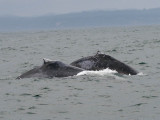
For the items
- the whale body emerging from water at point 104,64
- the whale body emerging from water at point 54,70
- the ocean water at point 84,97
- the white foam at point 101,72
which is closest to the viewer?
the ocean water at point 84,97

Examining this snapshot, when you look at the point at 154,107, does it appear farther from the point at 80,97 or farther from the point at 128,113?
the point at 80,97

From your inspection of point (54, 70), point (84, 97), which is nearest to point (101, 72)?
Result: point (54, 70)

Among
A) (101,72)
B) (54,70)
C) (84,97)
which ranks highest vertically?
(54,70)

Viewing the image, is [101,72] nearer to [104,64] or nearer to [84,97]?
[104,64]

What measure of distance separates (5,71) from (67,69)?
6.52m

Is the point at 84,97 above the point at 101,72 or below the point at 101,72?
below

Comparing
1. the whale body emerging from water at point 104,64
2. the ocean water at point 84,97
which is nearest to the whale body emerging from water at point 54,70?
the ocean water at point 84,97

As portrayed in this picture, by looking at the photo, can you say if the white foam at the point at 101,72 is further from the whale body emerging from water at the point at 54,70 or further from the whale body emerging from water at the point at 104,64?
the whale body emerging from water at the point at 54,70

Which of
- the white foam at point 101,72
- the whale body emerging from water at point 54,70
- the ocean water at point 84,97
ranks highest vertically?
the whale body emerging from water at point 54,70

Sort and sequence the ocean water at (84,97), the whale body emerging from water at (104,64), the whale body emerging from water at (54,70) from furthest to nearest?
the whale body emerging from water at (104,64)
the whale body emerging from water at (54,70)
the ocean water at (84,97)

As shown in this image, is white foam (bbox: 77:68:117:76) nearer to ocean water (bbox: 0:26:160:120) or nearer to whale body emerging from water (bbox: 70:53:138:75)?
ocean water (bbox: 0:26:160:120)

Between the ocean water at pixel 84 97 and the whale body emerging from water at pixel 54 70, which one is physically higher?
the whale body emerging from water at pixel 54 70

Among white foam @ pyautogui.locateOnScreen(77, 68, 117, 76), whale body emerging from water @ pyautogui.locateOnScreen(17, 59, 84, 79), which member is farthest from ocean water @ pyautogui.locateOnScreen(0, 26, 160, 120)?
whale body emerging from water @ pyautogui.locateOnScreen(17, 59, 84, 79)

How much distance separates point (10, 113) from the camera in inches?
521
